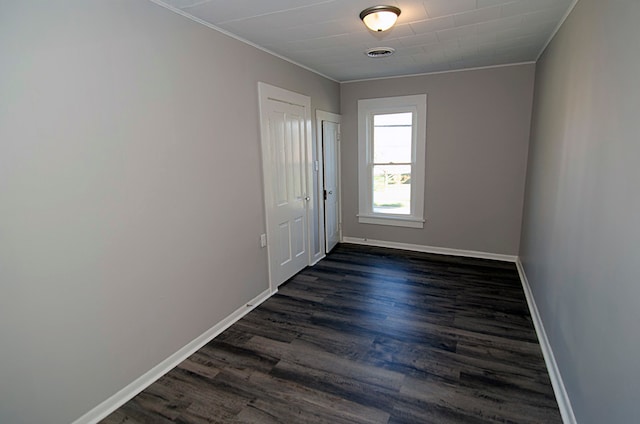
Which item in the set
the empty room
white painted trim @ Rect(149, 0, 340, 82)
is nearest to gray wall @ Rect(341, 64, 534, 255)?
the empty room

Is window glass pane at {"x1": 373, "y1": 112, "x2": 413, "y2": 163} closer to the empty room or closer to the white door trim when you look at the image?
the empty room

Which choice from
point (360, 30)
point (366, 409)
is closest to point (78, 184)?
point (366, 409)

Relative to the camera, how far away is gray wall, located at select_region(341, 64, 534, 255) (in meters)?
4.18

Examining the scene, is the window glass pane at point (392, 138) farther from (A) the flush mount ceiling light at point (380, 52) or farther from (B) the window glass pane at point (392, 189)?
(A) the flush mount ceiling light at point (380, 52)

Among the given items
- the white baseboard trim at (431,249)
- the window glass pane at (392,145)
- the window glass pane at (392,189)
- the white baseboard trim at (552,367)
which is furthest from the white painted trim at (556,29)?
the white baseboard trim at (431,249)

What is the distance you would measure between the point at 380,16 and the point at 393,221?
3.22m

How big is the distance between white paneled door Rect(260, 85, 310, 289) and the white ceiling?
559 mm

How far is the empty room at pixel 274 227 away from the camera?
5.25 ft

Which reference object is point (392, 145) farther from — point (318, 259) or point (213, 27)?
point (213, 27)

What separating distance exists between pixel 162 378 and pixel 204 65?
2270 millimetres

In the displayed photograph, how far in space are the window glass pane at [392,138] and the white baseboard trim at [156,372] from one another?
291cm

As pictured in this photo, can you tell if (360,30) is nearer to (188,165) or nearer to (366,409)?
(188,165)

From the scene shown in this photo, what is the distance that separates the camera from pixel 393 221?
5098mm

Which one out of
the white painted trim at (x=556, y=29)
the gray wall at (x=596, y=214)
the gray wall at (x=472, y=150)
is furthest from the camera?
the gray wall at (x=472, y=150)
